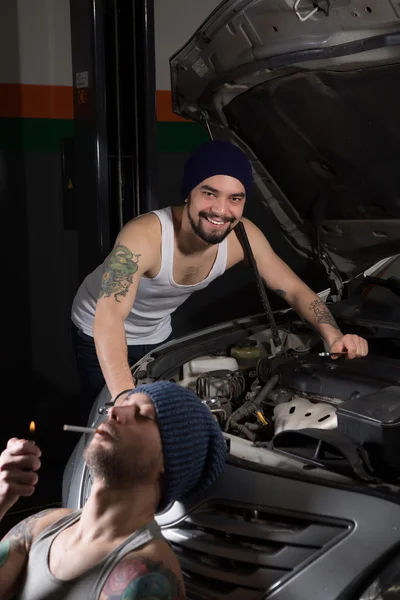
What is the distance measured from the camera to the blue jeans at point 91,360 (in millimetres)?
2578

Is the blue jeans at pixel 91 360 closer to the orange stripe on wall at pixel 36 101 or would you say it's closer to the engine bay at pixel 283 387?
the engine bay at pixel 283 387

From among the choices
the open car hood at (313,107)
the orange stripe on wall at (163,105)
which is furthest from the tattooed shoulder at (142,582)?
the orange stripe on wall at (163,105)

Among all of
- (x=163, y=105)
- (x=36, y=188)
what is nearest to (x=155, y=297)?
(x=36, y=188)

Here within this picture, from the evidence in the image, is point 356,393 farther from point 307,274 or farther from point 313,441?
point 307,274

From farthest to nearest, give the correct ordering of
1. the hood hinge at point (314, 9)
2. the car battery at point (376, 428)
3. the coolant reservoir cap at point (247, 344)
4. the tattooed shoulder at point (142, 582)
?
the coolant reservoir cap at point (247, 344)
the hood hinge at point (314, 9)
the car battery at point (376, 428)
the tattooed shoulder at point (142, 582)

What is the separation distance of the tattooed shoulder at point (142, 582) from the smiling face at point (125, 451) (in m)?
0.15

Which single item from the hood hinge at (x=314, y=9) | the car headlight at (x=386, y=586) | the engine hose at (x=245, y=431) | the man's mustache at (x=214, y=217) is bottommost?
the car headlight at (x=386, y=586)

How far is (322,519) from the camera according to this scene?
4.18 feet

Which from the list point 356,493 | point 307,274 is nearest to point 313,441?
point 356,493

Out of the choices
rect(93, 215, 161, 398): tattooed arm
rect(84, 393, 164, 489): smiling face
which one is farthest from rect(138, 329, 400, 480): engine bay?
rect(84, 393, 164, 489): smiling face

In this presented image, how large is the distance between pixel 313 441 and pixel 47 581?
64 cm

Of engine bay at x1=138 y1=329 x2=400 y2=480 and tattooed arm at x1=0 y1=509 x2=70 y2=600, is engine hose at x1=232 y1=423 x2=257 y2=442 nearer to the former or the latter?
engine bay at x1=138 y1=329 x2=400 y2=480

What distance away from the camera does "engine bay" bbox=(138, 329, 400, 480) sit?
1.64 m

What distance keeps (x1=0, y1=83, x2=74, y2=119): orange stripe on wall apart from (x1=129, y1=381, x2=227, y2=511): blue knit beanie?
2.33m
